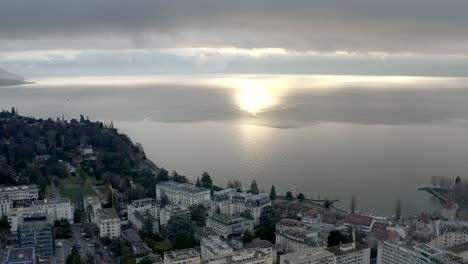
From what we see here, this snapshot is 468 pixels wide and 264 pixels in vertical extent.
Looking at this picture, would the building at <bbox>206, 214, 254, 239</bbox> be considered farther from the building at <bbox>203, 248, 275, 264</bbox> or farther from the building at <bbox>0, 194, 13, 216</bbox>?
the building at <bbox>0, 194, 13, 216</bbox>

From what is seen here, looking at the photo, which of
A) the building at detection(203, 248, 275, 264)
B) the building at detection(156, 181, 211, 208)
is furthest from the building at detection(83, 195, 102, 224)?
the building at detection(203, 248, 275, 264)

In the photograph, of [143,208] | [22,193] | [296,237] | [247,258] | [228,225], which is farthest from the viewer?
[22,193]

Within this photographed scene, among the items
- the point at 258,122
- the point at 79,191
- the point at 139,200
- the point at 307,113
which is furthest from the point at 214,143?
the point at 307,113

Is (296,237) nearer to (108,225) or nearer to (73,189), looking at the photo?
(108,225)

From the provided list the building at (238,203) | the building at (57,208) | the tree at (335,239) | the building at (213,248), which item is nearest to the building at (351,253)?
the tree at (335,239)

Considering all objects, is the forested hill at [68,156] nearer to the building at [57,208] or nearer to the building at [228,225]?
the building at [57,208]

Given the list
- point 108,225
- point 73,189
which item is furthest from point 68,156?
point 108,225
